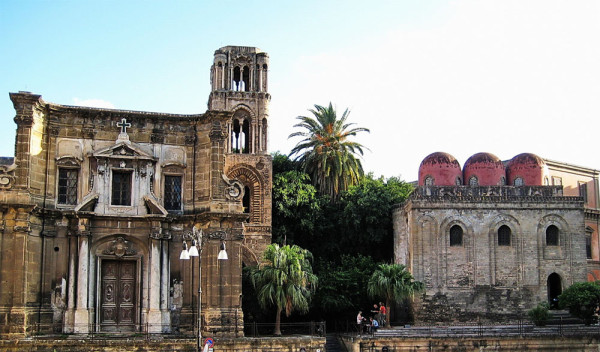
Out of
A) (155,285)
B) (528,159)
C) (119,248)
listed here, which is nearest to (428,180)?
(528,159)

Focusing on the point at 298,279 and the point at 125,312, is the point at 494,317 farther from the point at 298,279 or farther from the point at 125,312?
the point at 125,312

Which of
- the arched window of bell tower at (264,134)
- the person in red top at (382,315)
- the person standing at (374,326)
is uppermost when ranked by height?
the arched window of bell tower at (264,134)

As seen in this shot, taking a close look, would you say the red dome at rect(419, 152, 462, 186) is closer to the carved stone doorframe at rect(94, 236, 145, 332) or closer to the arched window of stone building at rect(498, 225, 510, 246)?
the arched window of stone building at rect(498, 225, 510, 246)

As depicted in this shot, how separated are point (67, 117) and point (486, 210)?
24116 millimetres

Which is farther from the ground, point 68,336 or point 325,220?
point 325,220

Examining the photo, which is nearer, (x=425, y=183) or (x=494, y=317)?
(x=494, y=317)

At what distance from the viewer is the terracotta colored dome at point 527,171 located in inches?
1802

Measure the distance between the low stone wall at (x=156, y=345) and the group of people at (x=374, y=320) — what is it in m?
5.22

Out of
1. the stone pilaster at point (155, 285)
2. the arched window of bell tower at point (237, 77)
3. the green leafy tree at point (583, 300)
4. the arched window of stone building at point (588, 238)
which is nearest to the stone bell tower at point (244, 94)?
the arched window of bell tower at point (237, 77)

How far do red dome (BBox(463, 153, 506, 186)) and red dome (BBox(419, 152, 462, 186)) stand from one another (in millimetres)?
830

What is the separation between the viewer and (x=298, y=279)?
3700cm

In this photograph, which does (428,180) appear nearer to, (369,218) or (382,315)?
(369,218)

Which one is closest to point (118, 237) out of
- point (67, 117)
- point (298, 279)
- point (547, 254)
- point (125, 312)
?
point (125, 312)

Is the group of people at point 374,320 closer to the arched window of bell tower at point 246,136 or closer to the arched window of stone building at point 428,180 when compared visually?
the arched window of stone building at point 428,180
